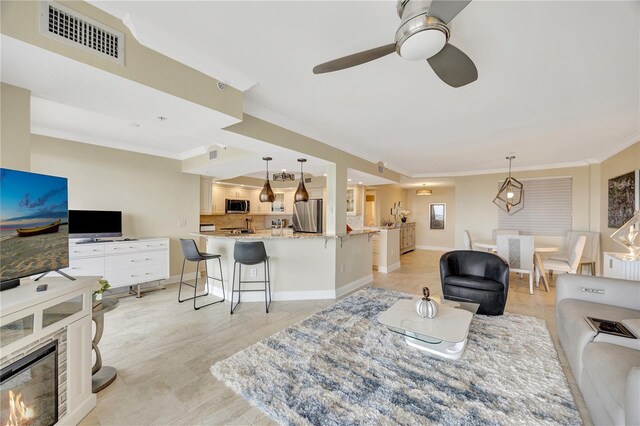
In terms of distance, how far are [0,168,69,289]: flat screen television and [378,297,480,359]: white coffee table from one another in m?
2.44

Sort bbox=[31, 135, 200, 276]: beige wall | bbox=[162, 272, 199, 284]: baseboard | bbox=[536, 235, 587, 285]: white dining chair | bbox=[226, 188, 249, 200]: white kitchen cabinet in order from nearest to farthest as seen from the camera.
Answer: bbox=[31, 135, 200, 276]: beige wall → bbox=[536, 235, 587, 285]: white dining chair → bbox=[162, 272, 199, 284]: baseboard → bbox=[226, 188, 249, 200]: white kitchen cabinet

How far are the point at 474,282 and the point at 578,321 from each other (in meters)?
1.24

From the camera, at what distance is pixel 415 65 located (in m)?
1.95

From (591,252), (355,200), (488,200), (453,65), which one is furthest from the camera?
(355,200)

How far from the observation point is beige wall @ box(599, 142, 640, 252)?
3.64 metres

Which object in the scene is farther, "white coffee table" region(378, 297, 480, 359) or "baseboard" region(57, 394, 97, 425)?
"white coffee table" region(378, 297, 480, 359)

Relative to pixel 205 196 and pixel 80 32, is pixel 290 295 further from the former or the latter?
pixel 80 32

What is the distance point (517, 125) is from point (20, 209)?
472cm

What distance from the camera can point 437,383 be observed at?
188cm

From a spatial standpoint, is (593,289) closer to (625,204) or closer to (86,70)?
Result: (625,204)

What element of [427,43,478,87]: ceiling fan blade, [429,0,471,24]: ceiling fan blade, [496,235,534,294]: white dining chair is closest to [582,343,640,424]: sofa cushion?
Answer: [427,43,478,87]: ceiling fan blade

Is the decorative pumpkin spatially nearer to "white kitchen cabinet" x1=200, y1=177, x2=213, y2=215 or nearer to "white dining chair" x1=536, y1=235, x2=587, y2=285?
"white dining chair" x1=536, y1=235, x2=587, y2=285

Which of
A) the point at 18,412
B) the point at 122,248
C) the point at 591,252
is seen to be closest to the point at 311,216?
the point at 122,248

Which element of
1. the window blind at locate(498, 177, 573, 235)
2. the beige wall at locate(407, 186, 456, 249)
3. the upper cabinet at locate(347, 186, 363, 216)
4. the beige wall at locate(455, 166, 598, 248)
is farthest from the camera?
the beige wall at locate(407, 186, 456, 249)
